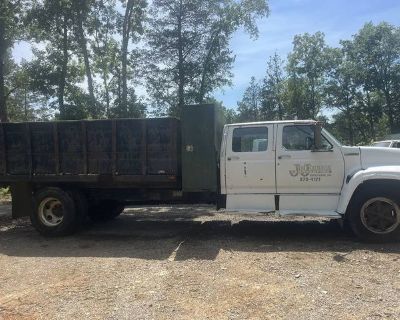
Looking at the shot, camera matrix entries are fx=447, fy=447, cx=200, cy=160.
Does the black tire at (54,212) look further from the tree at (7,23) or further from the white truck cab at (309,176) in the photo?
the tree at (7,23)

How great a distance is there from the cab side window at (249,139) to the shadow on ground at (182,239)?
1.70 metres

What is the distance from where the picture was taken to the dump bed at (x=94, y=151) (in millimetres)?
8625

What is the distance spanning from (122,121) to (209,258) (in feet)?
10.9

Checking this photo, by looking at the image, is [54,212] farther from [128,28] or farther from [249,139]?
[128,28]

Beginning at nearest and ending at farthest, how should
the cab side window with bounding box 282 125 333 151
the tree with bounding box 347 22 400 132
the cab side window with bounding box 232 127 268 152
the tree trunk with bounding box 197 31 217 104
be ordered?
the cab side window with bounding box 282 125 333 151 → the cab side window with bounding box 232 127 268 152 → the tree trunk with bounding box 197 31 217 104 → the tree with bounding box 347 22 400 132

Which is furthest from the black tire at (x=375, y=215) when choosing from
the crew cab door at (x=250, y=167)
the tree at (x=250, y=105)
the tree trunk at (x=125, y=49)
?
the tree at (x=250, y=105)

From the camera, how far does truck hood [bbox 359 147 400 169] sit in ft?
25.9

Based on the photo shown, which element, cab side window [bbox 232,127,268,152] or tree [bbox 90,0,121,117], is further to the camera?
tree [bbox 90,0,121,117]

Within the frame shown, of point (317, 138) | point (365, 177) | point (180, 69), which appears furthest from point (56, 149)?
point (180, 69)

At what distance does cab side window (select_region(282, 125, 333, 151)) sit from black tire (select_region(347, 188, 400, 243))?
129 centimetres

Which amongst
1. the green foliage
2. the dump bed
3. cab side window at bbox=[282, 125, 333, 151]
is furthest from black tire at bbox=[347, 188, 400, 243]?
the green foliage

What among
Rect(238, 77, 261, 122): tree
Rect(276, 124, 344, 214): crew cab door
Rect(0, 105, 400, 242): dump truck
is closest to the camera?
Rect(0, 105, 400, 242): dump truck

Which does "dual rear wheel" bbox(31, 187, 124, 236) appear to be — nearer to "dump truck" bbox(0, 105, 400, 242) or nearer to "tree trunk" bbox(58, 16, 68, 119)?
"dump truck" bbox(0, 105, 400, 242)

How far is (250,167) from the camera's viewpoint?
8.31 meters
